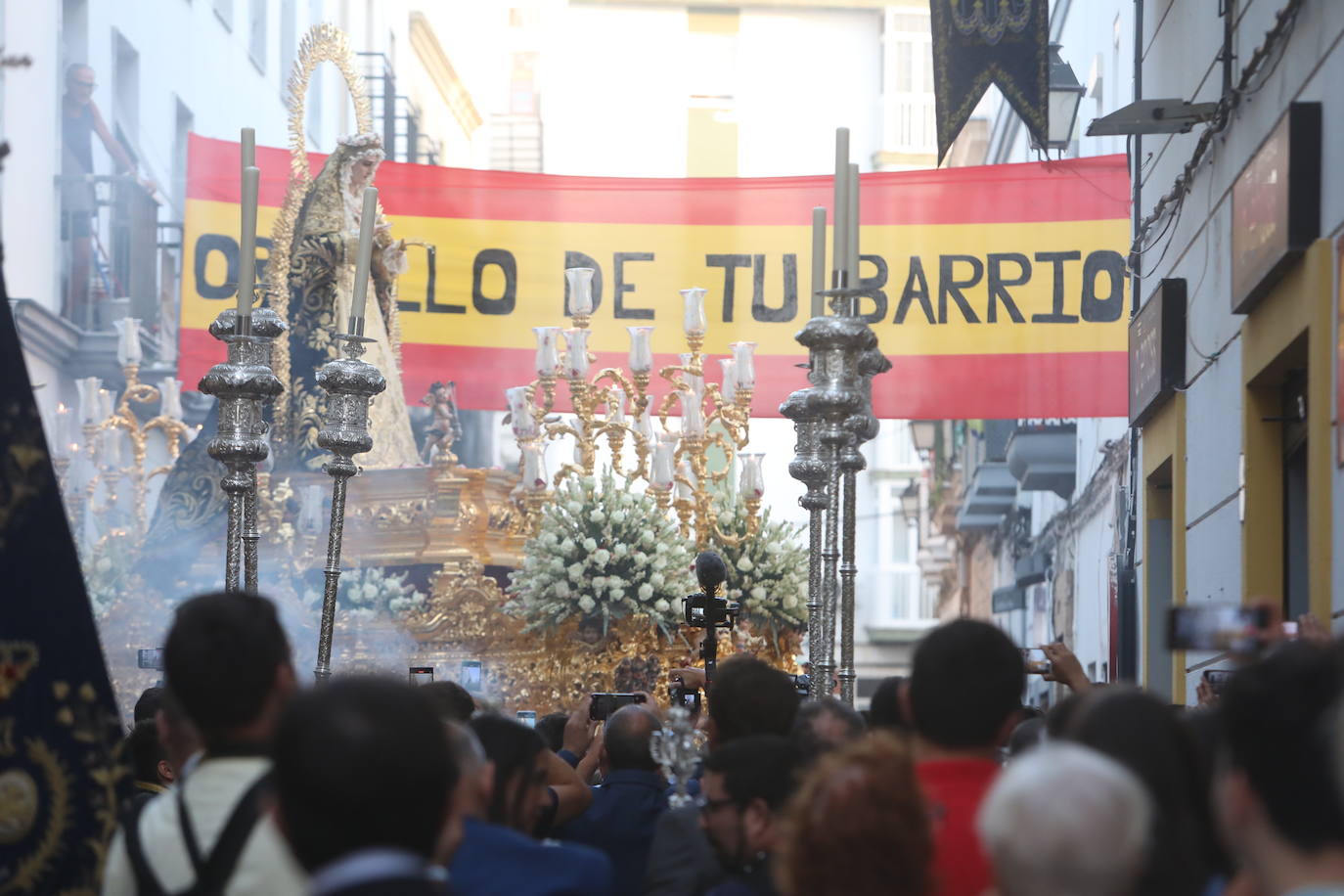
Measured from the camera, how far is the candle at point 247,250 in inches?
268

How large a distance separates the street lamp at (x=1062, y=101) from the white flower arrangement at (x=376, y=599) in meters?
5.56

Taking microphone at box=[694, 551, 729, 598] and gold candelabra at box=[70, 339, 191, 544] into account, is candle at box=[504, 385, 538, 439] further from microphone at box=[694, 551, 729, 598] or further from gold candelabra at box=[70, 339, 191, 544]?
microphone at box=[694, 551, 729, 598]

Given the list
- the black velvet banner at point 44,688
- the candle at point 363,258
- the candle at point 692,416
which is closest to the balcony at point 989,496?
the candle at point 692,416

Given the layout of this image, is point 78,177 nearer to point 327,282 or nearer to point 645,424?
point 327,282

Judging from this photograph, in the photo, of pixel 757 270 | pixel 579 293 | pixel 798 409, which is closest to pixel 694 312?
pixel 579 293

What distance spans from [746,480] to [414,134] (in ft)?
61.6

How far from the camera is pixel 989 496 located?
2764 centimetres

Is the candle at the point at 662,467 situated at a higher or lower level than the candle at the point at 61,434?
lower

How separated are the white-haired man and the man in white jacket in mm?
1145

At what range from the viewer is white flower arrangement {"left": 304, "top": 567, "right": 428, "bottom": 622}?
1204 cm

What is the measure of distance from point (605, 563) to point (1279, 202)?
468 centimetres

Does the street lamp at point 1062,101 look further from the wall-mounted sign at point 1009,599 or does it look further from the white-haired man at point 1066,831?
the white-haired man at point 1066,831

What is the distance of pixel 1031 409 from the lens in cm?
1409

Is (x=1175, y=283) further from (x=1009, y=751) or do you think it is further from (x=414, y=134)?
(x=414, y=134)
